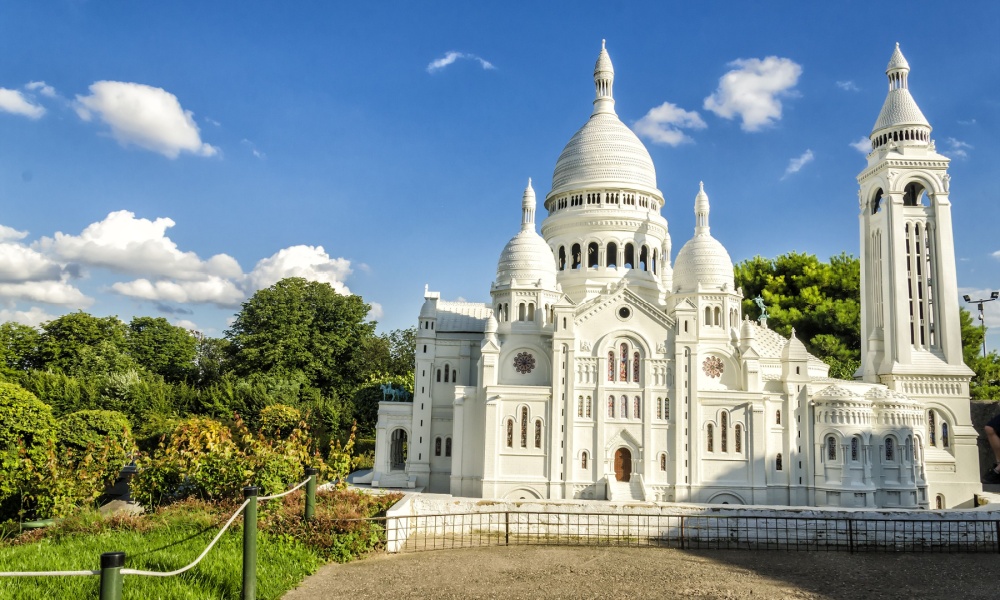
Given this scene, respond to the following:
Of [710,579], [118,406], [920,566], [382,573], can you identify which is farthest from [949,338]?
[118,406]

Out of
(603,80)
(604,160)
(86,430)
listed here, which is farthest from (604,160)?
(86,430)

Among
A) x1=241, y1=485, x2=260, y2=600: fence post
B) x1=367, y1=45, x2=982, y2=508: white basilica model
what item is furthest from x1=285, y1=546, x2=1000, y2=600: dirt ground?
x1=367, y1=45, x2=982, y2=508: white basilica model

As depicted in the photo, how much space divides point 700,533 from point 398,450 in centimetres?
1887

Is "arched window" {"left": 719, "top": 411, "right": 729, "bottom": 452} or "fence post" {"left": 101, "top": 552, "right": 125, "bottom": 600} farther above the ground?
"arched window" {"left": 719, "top": 411, "right": 729, "bottom": 452}

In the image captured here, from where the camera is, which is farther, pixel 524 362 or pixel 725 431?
pixel 524 362

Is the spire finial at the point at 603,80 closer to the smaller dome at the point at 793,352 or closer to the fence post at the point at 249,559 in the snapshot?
the smaller dome at the point at 793,352

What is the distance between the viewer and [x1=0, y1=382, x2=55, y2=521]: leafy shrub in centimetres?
1722

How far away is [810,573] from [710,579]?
2.78 meters

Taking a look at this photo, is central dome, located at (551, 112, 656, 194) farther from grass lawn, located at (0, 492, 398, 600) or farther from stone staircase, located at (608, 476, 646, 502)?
grass lawn, located at (0, 492, 398, 600)

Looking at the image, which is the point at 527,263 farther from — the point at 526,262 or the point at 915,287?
the point at 915,287

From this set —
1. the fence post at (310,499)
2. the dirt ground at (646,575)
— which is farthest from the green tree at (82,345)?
the dirt ground at (646,575)

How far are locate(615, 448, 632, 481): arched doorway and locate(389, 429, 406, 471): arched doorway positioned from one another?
34.6 ft

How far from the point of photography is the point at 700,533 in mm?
21625

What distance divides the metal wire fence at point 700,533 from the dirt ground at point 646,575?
6.03ft
